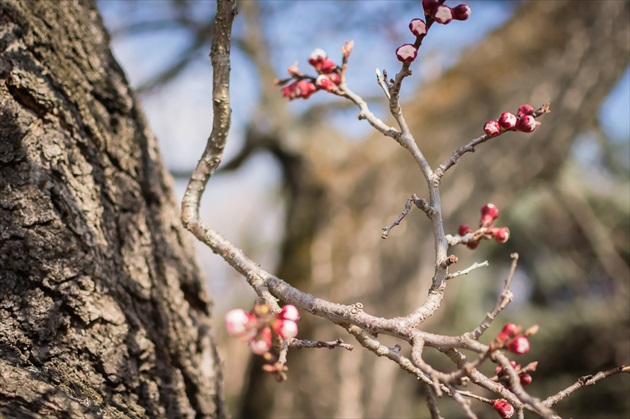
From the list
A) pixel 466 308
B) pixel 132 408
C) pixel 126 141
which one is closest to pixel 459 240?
pixel 132 408

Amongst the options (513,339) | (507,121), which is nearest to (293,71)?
(507,121)

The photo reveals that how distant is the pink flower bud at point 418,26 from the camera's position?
2.68 ft

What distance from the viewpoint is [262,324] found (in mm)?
848

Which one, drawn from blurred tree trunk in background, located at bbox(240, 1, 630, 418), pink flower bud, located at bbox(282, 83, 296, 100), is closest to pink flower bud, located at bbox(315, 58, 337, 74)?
pink flower bud, located at bbox(282, 83, 296, 100)

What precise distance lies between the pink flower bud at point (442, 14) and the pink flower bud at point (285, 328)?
1.64ft

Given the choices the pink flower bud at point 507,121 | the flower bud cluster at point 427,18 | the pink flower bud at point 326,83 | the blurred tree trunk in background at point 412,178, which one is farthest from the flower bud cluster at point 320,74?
the blurred tree trunk in background at point 412,178

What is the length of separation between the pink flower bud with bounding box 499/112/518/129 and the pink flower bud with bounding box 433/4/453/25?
0.17 meters

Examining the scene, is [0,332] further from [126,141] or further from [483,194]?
[483,194]

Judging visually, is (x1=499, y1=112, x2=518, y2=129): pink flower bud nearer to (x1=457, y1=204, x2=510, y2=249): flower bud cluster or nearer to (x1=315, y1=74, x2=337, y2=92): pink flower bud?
(x1=457, y1=204, x2=510, y2=249): flower bud cluster

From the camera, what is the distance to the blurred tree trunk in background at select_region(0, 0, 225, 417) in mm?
921

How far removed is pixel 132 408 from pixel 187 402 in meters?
0.20

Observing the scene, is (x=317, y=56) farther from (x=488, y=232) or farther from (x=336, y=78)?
(x=488, y=232)

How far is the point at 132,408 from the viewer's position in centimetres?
99

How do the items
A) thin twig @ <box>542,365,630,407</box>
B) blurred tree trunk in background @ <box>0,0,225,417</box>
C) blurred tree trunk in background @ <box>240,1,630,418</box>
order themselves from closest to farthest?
thin twig @ <box>542,365,630,407</box>
blurred tree trunk in background @ <box>0,0,225,417</box>
blurred tree trunk in background @ <box>240,1,630,418</box>
